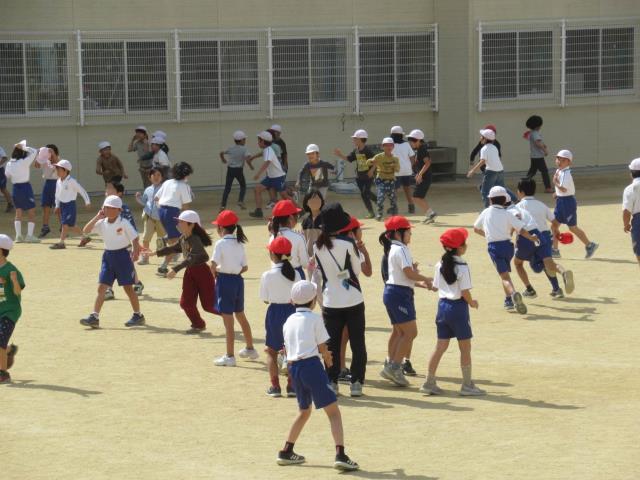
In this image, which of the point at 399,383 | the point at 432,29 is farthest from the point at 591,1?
the point at 399,383

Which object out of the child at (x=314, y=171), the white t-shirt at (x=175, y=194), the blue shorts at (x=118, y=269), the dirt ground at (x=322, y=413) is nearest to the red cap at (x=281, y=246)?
the dirt ground at (x=322, y=413)

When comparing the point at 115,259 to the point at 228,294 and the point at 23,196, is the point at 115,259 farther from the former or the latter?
the point at 23,196

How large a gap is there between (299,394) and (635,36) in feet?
79.6

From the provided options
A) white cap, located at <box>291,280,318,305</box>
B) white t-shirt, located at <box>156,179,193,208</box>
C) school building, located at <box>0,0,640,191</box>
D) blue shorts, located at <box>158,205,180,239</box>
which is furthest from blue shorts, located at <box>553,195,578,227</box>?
school building, located at <box>0,0,640,191</box>

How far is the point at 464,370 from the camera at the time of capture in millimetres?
12492

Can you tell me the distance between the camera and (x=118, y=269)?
1570 cm

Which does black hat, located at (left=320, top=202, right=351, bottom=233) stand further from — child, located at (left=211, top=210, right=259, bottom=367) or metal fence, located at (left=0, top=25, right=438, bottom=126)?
metal fence, located at (left=0, top=25, right=438, bottom=126)

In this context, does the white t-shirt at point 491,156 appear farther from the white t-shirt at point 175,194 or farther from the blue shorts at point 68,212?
the blue shorts at point 68,212

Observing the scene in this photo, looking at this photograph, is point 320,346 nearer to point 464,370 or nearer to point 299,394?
point 299,394

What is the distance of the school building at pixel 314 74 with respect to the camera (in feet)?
92.2

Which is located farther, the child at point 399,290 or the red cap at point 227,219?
the red cap at point 227,219

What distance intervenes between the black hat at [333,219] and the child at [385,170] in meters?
11.4

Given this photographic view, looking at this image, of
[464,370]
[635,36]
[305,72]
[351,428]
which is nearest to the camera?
[351,428]

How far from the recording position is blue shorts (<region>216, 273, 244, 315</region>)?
13641mm
